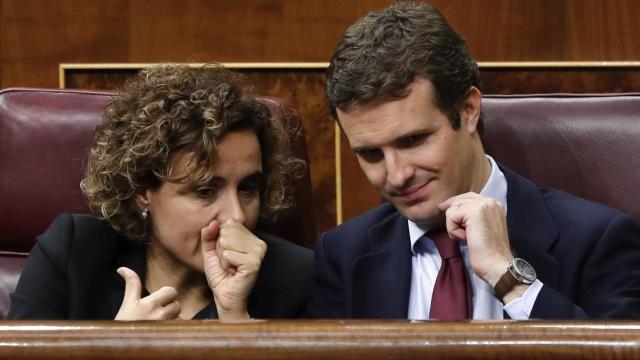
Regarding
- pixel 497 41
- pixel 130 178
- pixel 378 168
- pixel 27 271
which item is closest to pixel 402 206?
pixel 378 168

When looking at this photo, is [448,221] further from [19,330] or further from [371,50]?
[19,330]

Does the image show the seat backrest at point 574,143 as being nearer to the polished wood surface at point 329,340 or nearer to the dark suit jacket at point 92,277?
the dark suit jacket at point 92,277

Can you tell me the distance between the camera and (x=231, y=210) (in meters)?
1.07

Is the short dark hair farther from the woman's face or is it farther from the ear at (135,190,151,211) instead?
the ear at (135,190,151,211)

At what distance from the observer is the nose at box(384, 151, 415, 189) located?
3.21 ft

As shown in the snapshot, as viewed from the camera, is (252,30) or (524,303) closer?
(524,303)

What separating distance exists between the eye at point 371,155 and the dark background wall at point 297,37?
0.39 m

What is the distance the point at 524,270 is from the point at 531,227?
88mm

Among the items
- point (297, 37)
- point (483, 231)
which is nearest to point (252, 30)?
point (297, 37)

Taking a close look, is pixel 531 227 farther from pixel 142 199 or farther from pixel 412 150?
pixel 142 199

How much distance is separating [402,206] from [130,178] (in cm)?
29

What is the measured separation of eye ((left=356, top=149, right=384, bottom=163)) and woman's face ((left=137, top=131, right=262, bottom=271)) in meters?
0.13

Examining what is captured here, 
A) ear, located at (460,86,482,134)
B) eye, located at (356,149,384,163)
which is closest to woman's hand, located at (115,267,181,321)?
eye, located at (356,149,384,163)

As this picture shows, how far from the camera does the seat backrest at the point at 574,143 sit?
1.11 meters
